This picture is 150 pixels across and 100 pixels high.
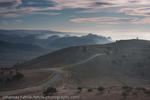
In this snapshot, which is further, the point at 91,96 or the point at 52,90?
the point at 52,90

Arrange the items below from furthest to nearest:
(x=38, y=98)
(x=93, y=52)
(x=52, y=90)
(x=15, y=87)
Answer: (x=93, y=52) < (x=15, y=87) < (x=52, y=90) < (x=38, y=98)

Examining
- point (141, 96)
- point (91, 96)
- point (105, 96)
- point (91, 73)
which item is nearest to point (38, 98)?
point (91, 96)

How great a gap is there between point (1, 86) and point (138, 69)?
72.9 metres

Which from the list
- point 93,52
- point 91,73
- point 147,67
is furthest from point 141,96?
point 93,52

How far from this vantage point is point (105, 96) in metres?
31.6

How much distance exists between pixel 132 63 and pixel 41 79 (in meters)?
66.0

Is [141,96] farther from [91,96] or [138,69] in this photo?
[138,69]

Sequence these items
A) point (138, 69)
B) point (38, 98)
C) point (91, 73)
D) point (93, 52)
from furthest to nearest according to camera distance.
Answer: point (93, 52), point (138, 69), point (91, 73), point (38, 98)

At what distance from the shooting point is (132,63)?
10575 cm

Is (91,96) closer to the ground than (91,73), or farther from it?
farther from it

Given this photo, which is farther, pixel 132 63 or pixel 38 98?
pixel 132 63

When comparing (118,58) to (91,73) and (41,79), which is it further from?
(41,79)

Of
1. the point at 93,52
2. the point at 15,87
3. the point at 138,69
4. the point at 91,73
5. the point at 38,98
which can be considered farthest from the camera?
the point at 93,52

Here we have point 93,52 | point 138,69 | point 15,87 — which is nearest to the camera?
point 15,87
